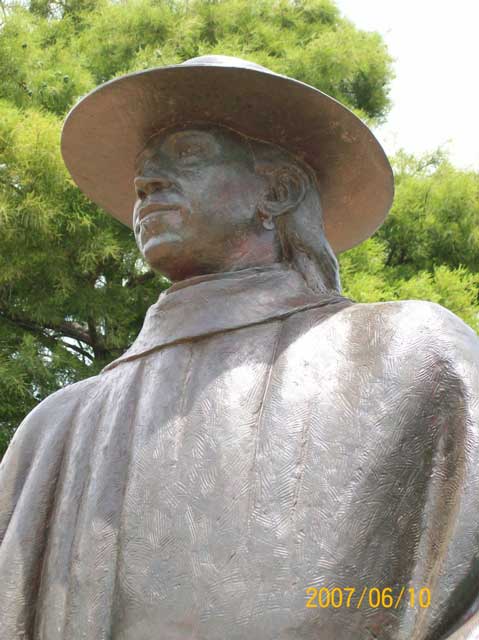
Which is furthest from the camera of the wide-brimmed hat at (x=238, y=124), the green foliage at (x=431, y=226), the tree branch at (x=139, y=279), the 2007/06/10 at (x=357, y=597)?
the green foliage at (x=431, y=226)

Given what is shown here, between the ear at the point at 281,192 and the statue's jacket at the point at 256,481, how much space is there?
26cm

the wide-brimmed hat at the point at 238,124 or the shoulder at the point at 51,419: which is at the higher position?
the wide-brimmed hat at the point at 238,124

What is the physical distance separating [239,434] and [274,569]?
1.29 feet

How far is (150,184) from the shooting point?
3338 mm

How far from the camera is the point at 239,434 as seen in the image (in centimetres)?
279

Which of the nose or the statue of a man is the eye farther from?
the nose

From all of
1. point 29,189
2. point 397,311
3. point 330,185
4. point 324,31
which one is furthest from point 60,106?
point 397,311

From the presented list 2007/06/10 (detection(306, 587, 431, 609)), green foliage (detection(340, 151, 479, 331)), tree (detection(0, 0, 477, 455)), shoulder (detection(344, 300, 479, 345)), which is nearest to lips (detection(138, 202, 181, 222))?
shoulder (detection(344, 300, 479, 345))

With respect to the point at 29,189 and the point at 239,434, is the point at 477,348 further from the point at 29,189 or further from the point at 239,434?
the point at 29,189

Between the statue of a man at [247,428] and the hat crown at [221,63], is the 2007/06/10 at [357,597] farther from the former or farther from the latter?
the hat crown at [221,63]

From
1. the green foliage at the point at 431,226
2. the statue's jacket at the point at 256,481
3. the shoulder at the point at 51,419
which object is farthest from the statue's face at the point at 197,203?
the green foliage at the point at 431,226

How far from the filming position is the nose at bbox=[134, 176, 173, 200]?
130 inches

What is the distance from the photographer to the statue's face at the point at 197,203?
3252mm

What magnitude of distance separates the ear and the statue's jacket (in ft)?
0.84
